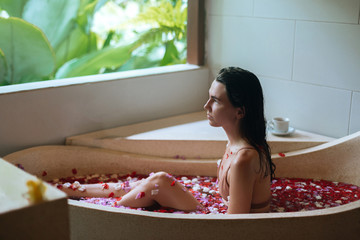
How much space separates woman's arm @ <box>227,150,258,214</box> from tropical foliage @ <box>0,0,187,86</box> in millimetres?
1993

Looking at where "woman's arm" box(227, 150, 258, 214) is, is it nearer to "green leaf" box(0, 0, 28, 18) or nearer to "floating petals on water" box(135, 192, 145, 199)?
"floating petals on water" box(135, 192, 145, 199)

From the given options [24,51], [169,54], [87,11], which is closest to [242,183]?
[24,51]

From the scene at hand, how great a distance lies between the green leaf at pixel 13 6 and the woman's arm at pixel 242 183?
8.79ft

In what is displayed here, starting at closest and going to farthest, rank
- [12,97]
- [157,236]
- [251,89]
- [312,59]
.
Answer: [157,236] < [251,89] < [12,97] < [312,59]

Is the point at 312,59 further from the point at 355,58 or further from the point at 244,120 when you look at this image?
the point at 244,120

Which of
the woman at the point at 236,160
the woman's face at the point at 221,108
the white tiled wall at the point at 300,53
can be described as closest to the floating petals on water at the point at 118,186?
the woman at the point at 236,160

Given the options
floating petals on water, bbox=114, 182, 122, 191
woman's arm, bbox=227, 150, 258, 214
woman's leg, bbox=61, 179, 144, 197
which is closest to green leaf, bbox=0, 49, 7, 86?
woman's leg, bbox=61, 179, 144, 197

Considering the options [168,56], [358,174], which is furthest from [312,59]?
[168,56]

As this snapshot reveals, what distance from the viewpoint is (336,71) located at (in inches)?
117

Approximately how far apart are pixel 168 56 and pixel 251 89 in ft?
7.33

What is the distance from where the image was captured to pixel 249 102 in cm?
226

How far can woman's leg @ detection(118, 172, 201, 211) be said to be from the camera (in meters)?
2.40

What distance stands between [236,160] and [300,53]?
1244mm

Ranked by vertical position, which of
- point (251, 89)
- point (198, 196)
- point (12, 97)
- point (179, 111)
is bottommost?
point (198, 196)
